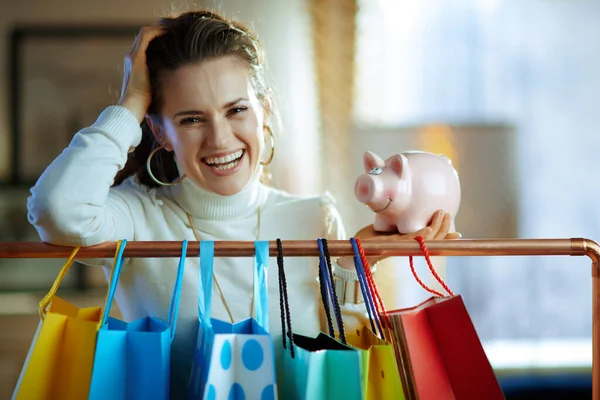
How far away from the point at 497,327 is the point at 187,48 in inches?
68.5

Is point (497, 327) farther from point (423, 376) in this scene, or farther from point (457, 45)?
point (423, 376)

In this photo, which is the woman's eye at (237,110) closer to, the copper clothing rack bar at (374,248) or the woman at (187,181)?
the woman at (187,181)

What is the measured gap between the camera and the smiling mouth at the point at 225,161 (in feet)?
3.26

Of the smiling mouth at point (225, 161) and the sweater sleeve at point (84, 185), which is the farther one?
the smiling mouth at point (225, 161)

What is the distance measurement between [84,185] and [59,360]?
0.73 feet

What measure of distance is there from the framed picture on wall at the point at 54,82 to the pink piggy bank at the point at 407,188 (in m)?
1.58

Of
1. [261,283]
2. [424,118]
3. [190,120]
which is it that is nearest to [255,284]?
[261,283]

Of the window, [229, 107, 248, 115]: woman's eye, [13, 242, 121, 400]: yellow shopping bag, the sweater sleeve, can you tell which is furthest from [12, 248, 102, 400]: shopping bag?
the window

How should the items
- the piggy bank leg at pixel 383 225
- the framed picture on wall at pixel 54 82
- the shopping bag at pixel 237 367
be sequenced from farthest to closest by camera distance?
the framed picture on wall at pixel 54 82 < the piggy bank leg at pixel 383 225 < the shopping bag at pixel 237 367

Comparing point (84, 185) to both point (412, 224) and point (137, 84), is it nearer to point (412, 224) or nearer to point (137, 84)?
point (137, 84)

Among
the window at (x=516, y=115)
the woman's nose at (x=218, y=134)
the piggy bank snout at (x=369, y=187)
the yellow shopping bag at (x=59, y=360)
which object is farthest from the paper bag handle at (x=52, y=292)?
the window at (x=516, y=115)

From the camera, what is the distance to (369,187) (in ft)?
2.82

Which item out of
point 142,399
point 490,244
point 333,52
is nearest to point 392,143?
point 333,52

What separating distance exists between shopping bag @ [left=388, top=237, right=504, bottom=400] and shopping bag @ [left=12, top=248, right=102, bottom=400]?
34 centimetres
